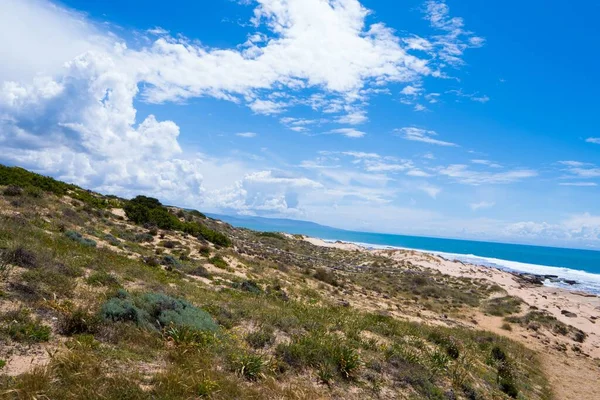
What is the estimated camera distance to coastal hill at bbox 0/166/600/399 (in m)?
6.89

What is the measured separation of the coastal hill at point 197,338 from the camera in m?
6.89

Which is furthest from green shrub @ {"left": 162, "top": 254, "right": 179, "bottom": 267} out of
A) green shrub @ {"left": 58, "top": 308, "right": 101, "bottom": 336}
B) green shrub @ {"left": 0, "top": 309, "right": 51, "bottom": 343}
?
green shrub @ {"left": 0, "top": 309, "right": 51, "bottom": 343}

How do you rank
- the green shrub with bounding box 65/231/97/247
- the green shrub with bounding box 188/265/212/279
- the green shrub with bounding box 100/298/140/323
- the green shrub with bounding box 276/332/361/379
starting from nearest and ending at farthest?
1. the green shrub with bounding box 100/298/140/323
2. the green shrub with bounding box 276/332/361/379
3. the green shrub with bounding box 65/231/97/247
4. the green shrub with bounding box 188/265/212/279

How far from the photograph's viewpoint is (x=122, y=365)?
→ 7145 millimetres

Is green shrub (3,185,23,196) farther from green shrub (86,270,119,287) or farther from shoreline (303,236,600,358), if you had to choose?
shoreline (303,236,600,358)

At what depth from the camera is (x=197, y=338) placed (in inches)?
355

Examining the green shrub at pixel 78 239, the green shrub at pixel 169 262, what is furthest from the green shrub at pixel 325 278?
the green shrub at pixel 78 239

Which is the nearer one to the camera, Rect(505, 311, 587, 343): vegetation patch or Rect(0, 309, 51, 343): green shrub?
Rect(0, 309, 51, 343): green shrub

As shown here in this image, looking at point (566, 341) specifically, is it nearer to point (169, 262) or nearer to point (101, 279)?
point (169, 262)

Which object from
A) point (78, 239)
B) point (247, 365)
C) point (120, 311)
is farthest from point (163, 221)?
point (247, 365)

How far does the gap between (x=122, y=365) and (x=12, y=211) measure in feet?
56.5

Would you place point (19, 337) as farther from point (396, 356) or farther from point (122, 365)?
point (396, 356)

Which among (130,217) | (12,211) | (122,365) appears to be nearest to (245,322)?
(122,365)

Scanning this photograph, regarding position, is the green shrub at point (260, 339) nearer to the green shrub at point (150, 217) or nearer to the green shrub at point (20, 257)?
the green shrub at point (20, 257)
